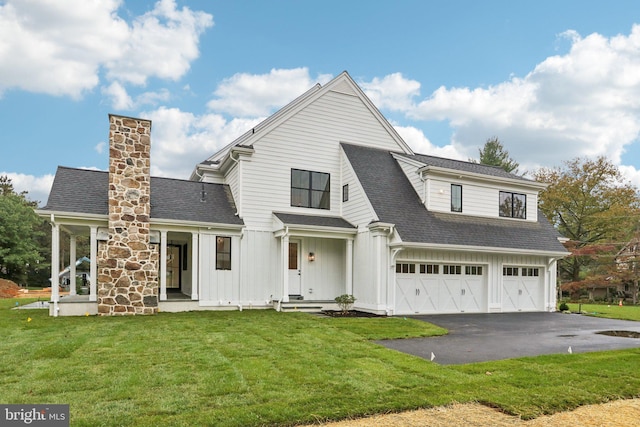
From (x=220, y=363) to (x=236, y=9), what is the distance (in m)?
14.8

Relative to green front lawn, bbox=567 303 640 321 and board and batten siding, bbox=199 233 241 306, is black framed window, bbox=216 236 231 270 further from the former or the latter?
green front lawn, bbox=567 303 640 321

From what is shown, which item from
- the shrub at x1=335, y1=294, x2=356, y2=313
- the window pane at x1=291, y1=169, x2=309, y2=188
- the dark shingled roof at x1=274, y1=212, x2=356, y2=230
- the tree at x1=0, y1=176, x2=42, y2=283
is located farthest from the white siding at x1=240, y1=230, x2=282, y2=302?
the tree at x1=0, y1=176, x2=42, y2=283

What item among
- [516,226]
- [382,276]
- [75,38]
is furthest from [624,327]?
[75,38]

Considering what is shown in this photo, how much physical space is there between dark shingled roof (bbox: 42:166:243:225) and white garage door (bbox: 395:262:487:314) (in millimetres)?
6402

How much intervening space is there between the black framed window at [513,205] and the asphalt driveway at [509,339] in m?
4.79

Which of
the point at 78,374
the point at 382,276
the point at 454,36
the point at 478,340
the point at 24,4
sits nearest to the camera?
the point at 78,374

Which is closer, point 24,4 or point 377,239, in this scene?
point 24,4

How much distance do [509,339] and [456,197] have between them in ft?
25.4

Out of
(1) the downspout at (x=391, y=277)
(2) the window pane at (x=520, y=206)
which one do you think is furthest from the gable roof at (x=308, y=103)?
(1) the downspout at (x=391, y=277)

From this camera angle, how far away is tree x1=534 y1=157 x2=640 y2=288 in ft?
104

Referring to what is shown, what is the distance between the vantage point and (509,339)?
9734mm

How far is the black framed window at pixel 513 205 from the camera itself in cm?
1758

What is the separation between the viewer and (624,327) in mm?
12547

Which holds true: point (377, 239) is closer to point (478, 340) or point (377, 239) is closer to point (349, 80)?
point (478, 340)
